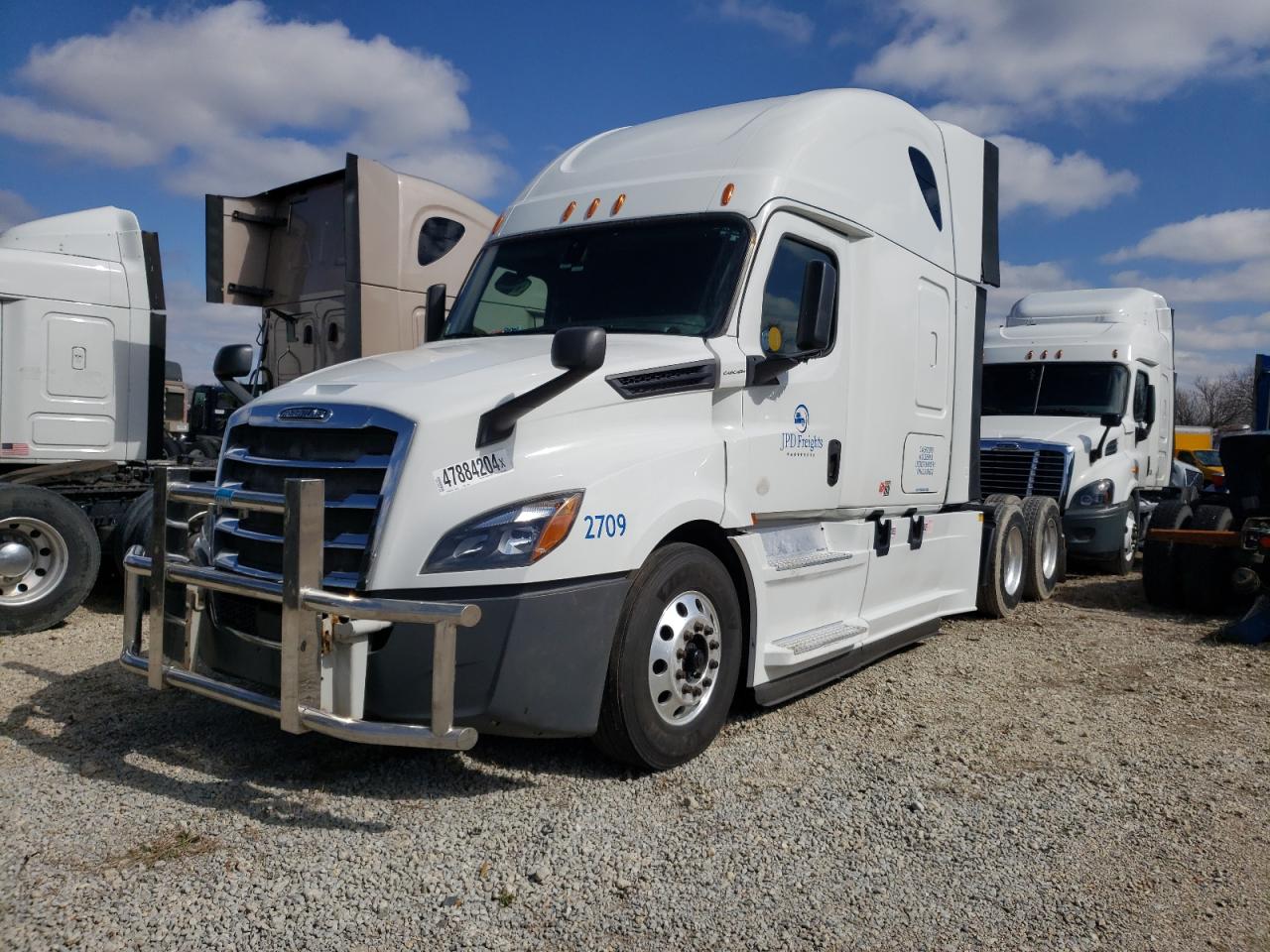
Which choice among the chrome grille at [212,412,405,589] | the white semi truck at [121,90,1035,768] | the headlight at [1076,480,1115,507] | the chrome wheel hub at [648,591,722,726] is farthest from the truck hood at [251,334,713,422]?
the headlight at [1076,480,1115,507]

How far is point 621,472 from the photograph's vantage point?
4.14 metres

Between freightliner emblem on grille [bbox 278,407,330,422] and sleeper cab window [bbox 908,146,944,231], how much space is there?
4.38 metres

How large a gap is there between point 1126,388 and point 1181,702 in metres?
6.95

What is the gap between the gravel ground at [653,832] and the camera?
3.18 m

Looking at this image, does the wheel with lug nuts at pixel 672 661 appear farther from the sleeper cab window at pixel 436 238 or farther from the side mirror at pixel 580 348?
the sleeper cab window at pixel 436 238

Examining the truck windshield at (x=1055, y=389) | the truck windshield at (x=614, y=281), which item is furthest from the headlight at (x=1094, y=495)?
the truck windshield at (x=614, y=281)

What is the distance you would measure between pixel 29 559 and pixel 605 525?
522cm

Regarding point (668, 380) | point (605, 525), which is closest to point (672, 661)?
point (605, 525)

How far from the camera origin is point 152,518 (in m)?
4.47

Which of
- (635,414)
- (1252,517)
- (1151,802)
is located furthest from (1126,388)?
(635,414)

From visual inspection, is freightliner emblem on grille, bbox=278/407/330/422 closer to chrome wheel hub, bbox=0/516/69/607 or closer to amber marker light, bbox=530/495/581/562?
amber marker light, bbox=530/495/581/562

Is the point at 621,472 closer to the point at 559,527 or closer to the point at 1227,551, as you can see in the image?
the point at 559,527

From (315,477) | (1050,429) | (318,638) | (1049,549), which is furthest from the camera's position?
(1050,429)

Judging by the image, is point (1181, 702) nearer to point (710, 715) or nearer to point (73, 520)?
point (710, 715)
